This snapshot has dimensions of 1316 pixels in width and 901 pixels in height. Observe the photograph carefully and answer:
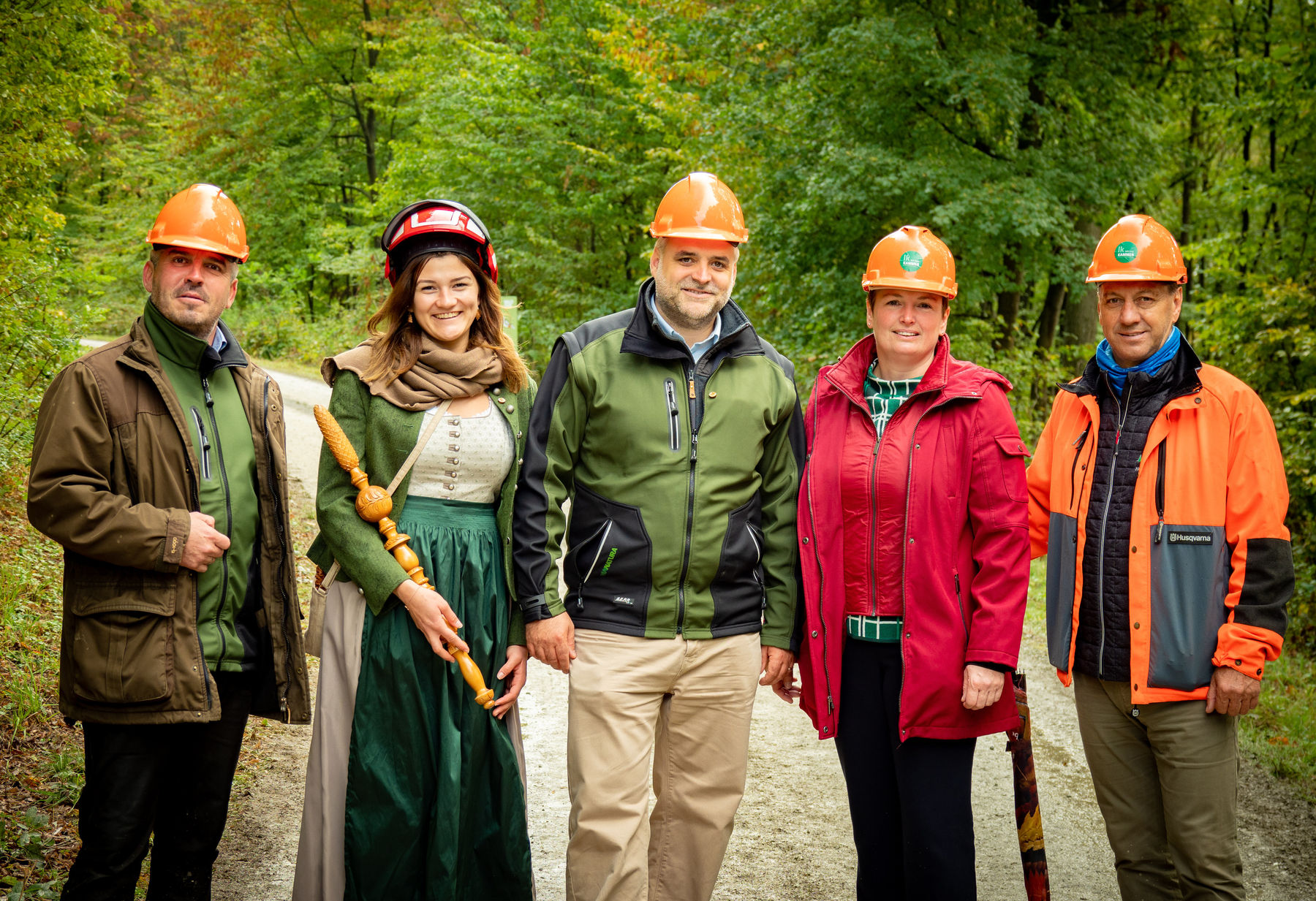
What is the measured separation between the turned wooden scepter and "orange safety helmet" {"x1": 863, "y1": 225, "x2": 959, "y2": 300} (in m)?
1.64

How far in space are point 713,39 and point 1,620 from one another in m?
10.7

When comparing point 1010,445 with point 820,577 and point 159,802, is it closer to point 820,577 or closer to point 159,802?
point 820,577

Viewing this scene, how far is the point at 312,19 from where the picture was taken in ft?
83.3

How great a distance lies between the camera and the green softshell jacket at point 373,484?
299 cm

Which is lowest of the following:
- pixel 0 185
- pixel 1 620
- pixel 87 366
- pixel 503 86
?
pixel 1 620

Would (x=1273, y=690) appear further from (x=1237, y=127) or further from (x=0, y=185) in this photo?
(x=0, y=185)

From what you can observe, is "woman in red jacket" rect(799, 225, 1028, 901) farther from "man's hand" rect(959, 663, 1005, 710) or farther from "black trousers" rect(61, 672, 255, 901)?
"black trousers" rect(61, 672, 255, 901)

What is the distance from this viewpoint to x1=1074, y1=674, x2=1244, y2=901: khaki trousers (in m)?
3.13

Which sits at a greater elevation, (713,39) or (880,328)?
(713,39)

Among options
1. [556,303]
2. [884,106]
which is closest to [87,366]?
[884,106]

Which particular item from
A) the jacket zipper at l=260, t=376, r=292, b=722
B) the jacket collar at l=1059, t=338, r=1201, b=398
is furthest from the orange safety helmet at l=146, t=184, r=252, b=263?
the jacket collar at l=1059, t=338, r=1201, b=398

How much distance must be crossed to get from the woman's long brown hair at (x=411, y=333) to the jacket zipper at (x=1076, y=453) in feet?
5.94

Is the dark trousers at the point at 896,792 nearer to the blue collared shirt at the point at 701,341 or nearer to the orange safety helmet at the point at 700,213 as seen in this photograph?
the blue collared shirt at the point at 701,341

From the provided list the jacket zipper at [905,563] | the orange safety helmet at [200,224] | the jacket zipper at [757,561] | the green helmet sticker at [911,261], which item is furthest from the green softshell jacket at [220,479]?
the green helmet sticker at [911,261]
